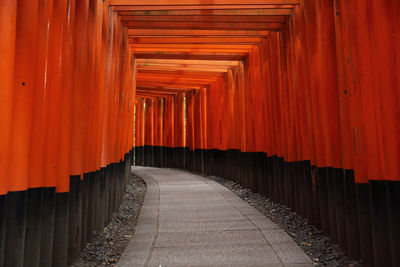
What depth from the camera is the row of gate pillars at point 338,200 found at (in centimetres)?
299

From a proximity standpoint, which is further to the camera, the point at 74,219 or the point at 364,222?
the point at 74,219

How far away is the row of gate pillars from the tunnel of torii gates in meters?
0.01

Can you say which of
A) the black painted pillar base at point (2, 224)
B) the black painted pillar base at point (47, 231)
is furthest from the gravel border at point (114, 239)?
the black painted pillar base at point (2, 224)

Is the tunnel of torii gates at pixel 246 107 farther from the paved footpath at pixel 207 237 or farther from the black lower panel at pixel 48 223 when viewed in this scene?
the paved footpath at pixel 207 237

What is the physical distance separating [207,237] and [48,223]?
7.97 ft

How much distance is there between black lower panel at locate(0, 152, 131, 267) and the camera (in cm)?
236

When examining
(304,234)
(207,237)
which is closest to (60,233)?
(207,237)

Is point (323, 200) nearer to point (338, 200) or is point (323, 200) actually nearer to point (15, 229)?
point (338, 200)

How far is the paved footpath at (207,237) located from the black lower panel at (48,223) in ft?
2.16

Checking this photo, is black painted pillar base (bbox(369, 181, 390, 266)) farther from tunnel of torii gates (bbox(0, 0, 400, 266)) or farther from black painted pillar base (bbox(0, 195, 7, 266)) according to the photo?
black painted pillar base (bbox(0, 195, 7, 266))

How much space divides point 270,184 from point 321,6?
4079 mm

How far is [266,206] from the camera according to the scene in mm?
6602

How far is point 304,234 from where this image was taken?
15.2ft

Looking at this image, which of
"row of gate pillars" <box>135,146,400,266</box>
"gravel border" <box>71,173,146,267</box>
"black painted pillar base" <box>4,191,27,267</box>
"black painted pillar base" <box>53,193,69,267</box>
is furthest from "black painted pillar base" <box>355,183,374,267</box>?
"black painted pillar base" <box>4,191,27,267</box>
